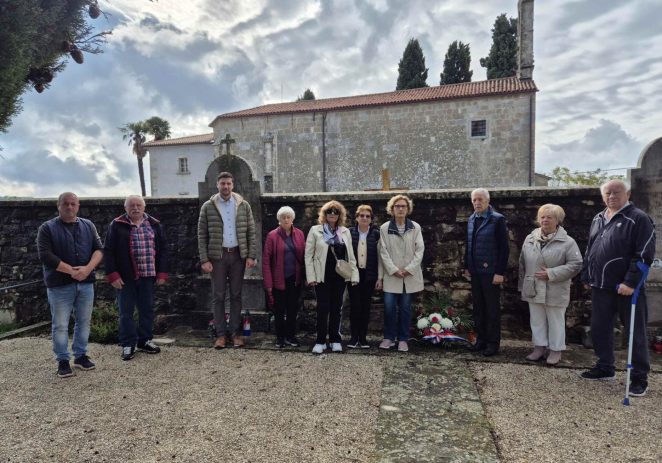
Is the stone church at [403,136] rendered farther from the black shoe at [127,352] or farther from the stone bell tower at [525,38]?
the black shoe at [127,352]

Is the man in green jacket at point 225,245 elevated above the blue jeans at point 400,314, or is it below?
above

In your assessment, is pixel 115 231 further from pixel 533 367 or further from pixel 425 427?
pixel 533 367

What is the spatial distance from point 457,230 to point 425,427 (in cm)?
290

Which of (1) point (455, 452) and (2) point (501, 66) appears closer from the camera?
(1) point (455, 452)

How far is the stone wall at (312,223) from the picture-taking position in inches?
198

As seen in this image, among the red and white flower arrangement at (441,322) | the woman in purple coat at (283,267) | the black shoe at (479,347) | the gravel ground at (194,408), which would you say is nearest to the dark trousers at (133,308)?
the gravel ground at (194,408)

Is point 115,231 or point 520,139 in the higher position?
point 520,139

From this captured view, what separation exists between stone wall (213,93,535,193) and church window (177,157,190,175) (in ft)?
29.1

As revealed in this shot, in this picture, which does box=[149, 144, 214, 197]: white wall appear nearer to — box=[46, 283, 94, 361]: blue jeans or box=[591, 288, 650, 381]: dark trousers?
box=[46, 283, 94, 361]: blue jeans

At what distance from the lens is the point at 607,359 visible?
3.81m

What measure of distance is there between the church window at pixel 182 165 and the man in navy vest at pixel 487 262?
31093 mm

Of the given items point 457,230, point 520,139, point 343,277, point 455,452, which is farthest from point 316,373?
point 520,139

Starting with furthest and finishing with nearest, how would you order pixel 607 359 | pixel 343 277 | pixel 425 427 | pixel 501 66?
pixel 501 66 → pixel 343 277 → pixel 607 359 → pixel 425 427

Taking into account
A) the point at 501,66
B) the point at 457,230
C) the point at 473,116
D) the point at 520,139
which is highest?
the point at 501,66
